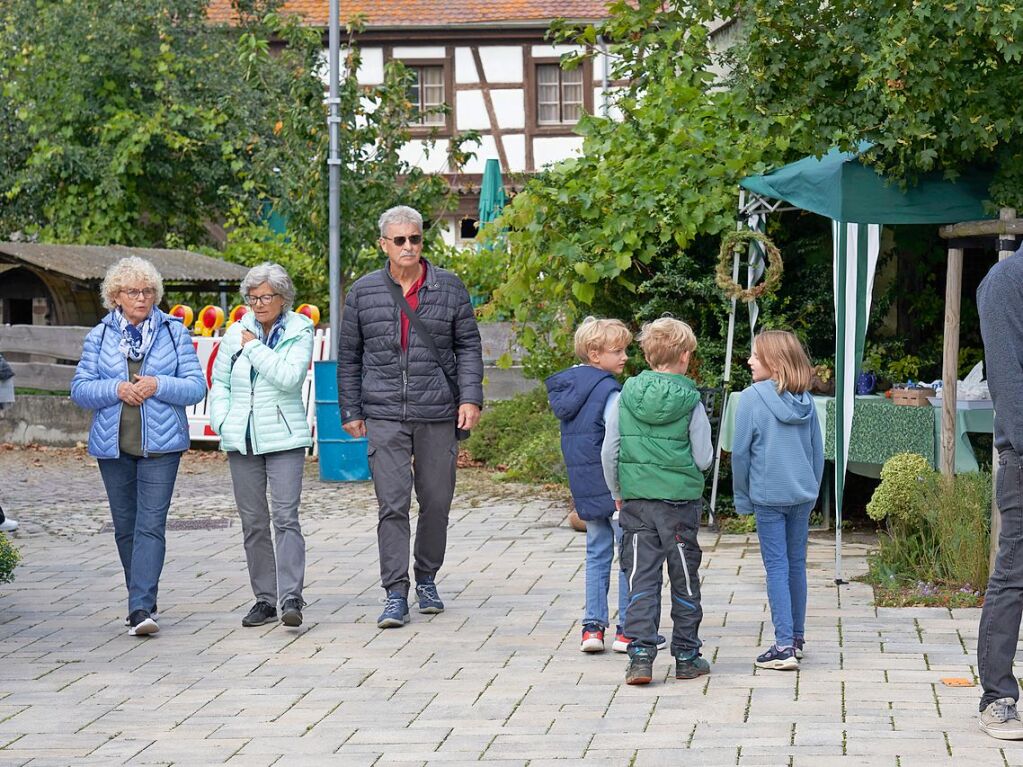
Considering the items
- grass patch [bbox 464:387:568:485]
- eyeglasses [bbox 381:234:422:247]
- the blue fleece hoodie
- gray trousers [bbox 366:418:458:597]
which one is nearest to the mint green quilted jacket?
gray trousers [bbox 366:418:458:597]

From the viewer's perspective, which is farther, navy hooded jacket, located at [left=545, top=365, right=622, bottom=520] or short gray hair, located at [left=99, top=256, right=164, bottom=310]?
short gray hair, located at [left=99, top=256, right=164, bottom=310]

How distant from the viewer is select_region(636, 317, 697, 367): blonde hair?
629 centimetres

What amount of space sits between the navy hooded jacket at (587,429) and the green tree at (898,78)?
220 cm

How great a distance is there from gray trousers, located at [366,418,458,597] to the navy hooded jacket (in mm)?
1027

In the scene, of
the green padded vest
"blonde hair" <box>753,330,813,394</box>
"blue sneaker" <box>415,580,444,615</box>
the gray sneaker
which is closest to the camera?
the gray sneaker

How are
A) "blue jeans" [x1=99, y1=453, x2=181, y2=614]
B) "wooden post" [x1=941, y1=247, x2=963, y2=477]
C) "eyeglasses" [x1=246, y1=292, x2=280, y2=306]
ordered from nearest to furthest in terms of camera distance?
"blue jeans" [x1=99, y1=453, x2=181, y2=614]
"eyeglasses" [x1=246, y1=292, x2=280, y2=306]
"wooden post" [x1=941, y1=247, x2=963, y2=477]

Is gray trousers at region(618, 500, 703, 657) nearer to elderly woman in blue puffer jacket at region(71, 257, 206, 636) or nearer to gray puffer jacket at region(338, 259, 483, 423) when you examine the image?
gray puffer jacket at region(338, 259, 483, 423)

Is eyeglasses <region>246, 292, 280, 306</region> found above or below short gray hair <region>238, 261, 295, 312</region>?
below

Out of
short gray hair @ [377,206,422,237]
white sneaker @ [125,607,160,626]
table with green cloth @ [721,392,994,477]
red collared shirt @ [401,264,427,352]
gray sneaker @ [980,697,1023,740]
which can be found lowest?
white sneaker @ [125,607,160,626]

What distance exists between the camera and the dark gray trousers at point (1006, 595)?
5254mm

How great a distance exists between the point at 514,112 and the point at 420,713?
2445cm

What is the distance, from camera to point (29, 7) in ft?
75.3

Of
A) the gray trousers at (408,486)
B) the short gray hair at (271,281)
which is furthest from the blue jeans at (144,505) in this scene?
the gray trousers at (408,486)

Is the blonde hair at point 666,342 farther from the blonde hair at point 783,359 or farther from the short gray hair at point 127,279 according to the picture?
the short gray hair at point 127,279
